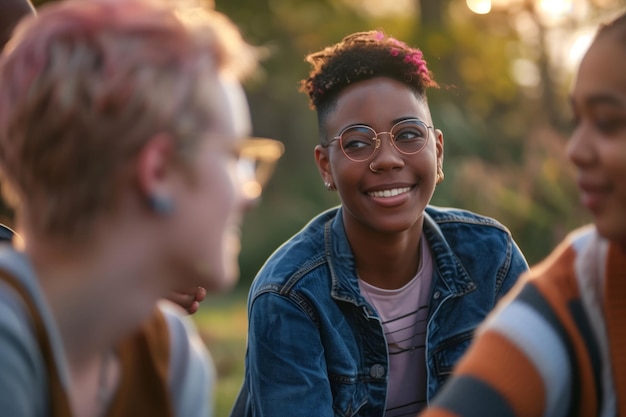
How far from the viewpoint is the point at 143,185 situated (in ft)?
5.61

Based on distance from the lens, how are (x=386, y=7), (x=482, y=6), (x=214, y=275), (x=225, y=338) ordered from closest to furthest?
(x=214, y=275), (x=482, y=6), (x=225, y=338), (x=386, y=7)

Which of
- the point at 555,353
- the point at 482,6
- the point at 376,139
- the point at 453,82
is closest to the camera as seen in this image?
the point at 555,353

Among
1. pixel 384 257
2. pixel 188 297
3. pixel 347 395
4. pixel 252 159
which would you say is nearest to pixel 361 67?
pixel 384 257

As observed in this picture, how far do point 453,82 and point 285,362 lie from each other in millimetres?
12406

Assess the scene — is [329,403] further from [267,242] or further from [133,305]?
[267,242]

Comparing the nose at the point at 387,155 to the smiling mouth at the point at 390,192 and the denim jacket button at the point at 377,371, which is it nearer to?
the smiling mouth at the point at 390,192

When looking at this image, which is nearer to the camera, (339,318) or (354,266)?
(339,318)

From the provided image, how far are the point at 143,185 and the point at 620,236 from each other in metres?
0.89

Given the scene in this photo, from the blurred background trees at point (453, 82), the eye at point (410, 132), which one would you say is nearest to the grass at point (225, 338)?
the blurred background trees at point (453, 82)

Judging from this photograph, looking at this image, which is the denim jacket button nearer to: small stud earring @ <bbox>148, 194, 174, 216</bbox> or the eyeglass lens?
the eyeglass lens

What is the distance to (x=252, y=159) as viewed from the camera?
6.38ft

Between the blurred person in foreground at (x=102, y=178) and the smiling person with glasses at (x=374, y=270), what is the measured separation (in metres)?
1.21

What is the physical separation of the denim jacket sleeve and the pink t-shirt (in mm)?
306

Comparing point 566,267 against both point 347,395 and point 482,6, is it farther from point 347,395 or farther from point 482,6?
point 482,6
